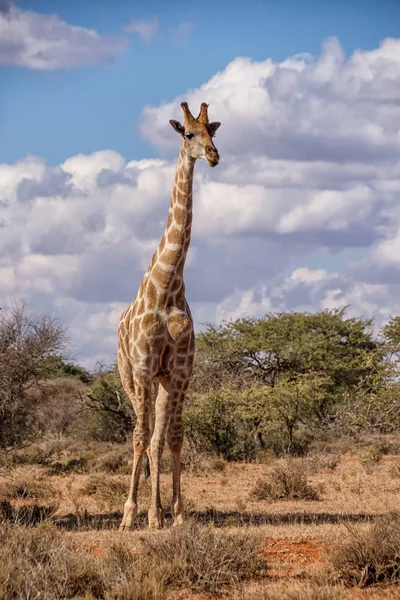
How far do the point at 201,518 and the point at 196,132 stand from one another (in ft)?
17.3

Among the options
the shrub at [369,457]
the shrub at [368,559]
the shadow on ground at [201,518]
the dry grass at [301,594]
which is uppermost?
the shrub at [369,457]

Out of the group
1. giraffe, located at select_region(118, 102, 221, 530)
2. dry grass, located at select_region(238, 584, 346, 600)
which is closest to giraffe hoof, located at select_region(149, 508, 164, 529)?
giraffe, located at select_region(118, 102, 221, 530)

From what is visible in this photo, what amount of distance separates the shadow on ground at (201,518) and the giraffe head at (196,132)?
14.9 ft

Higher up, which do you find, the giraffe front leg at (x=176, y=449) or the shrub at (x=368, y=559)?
the giraffe front leg at (x=176, y=449)

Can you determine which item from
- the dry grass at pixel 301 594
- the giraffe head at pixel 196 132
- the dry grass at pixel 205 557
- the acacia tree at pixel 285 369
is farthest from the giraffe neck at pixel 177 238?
the acacia tree at pixel 285 369

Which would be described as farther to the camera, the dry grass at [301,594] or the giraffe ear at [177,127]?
the giraffe ear at [177,127]

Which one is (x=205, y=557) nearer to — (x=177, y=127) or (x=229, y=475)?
(x=177, y=127)

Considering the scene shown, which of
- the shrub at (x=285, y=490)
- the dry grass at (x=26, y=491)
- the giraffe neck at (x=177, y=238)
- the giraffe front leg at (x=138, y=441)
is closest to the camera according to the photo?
the giraffe front leg at (x=138, y=441)

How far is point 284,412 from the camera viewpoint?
2753 cm

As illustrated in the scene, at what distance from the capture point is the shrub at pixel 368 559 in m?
7.83

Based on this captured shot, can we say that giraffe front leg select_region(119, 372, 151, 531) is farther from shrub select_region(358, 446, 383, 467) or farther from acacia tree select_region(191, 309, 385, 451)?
acacia tree select_region(191, 309, 385, 451)

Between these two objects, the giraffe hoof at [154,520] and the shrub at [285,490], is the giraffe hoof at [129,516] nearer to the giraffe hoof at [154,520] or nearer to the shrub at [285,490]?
the giraffe hoof at [154,520]

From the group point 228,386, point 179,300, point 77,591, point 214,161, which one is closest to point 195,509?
point 179,300

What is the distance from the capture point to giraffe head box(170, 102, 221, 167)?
11305 millimetres
